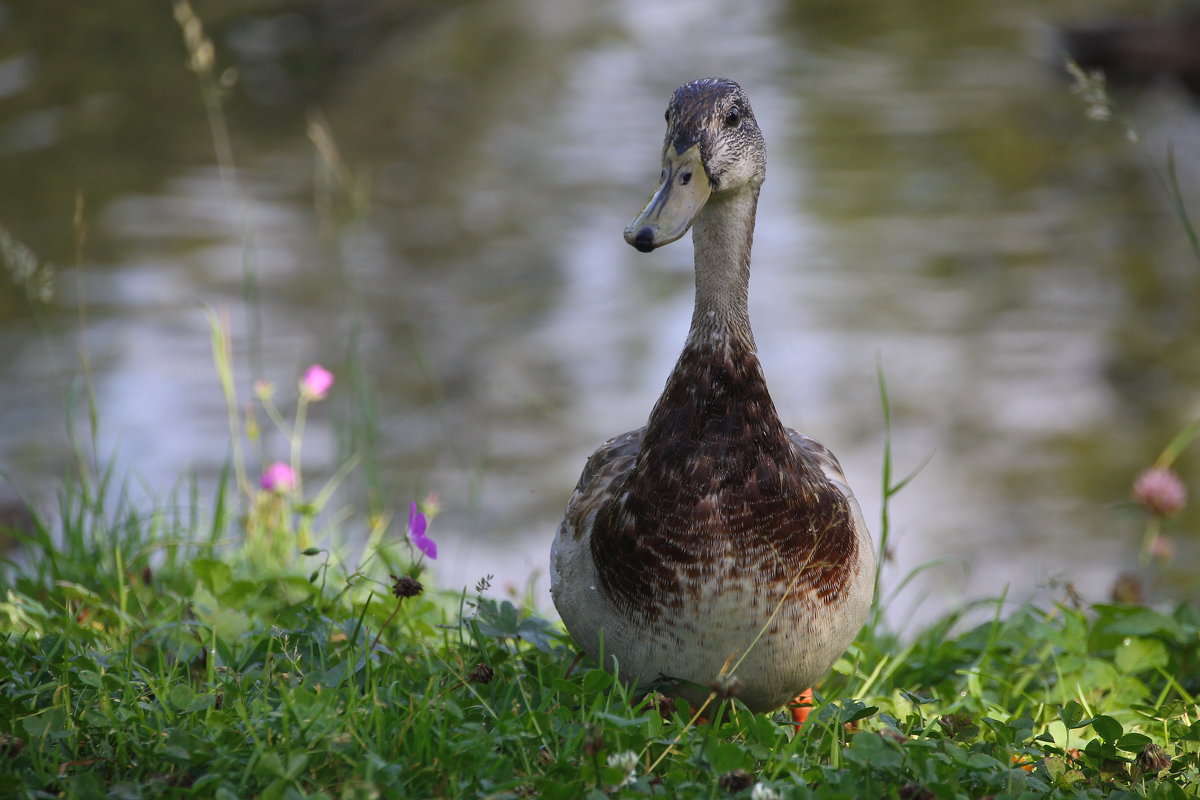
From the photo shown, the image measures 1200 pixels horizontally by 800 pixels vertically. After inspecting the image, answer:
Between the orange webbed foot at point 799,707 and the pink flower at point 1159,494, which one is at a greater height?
the pink flower at point 1159,494

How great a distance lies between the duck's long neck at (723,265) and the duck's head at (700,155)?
4cm

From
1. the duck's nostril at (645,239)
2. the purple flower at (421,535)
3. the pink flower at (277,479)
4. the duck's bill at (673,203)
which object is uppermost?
the duck's bill at (673,203)

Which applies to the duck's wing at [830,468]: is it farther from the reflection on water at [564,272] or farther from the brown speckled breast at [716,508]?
the reflection on water at [564,272]

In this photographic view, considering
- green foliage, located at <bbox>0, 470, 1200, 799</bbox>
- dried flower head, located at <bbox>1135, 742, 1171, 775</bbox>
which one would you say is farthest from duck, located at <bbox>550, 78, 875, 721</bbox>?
dried flower head, located at <bbox>1135, 742, 1171, 775</bbox>

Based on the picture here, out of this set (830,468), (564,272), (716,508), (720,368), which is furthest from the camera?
(564,272)

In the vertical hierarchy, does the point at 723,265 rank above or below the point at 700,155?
below

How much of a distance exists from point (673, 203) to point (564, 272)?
231 inches

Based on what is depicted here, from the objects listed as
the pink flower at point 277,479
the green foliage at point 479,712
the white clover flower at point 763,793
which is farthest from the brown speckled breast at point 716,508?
the pink flower at point 277,479

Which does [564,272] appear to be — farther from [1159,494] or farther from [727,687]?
[727,687]

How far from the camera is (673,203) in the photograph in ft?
8.25

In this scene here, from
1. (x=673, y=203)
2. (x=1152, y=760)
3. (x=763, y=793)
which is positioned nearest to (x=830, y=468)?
(x=673, y=203)

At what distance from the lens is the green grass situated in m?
2.16

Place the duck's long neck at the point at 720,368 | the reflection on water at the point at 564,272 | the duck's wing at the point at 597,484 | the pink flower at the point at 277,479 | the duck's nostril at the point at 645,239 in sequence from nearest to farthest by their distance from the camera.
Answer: the duck's nostril at the point at 645,239
the duck's long neck at the point at 720,368
the duck's wing at the point at 597,484
the pink flower at the point at 277,479
the reflection on water at the point at 564,272

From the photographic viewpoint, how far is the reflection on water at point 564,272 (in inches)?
244
